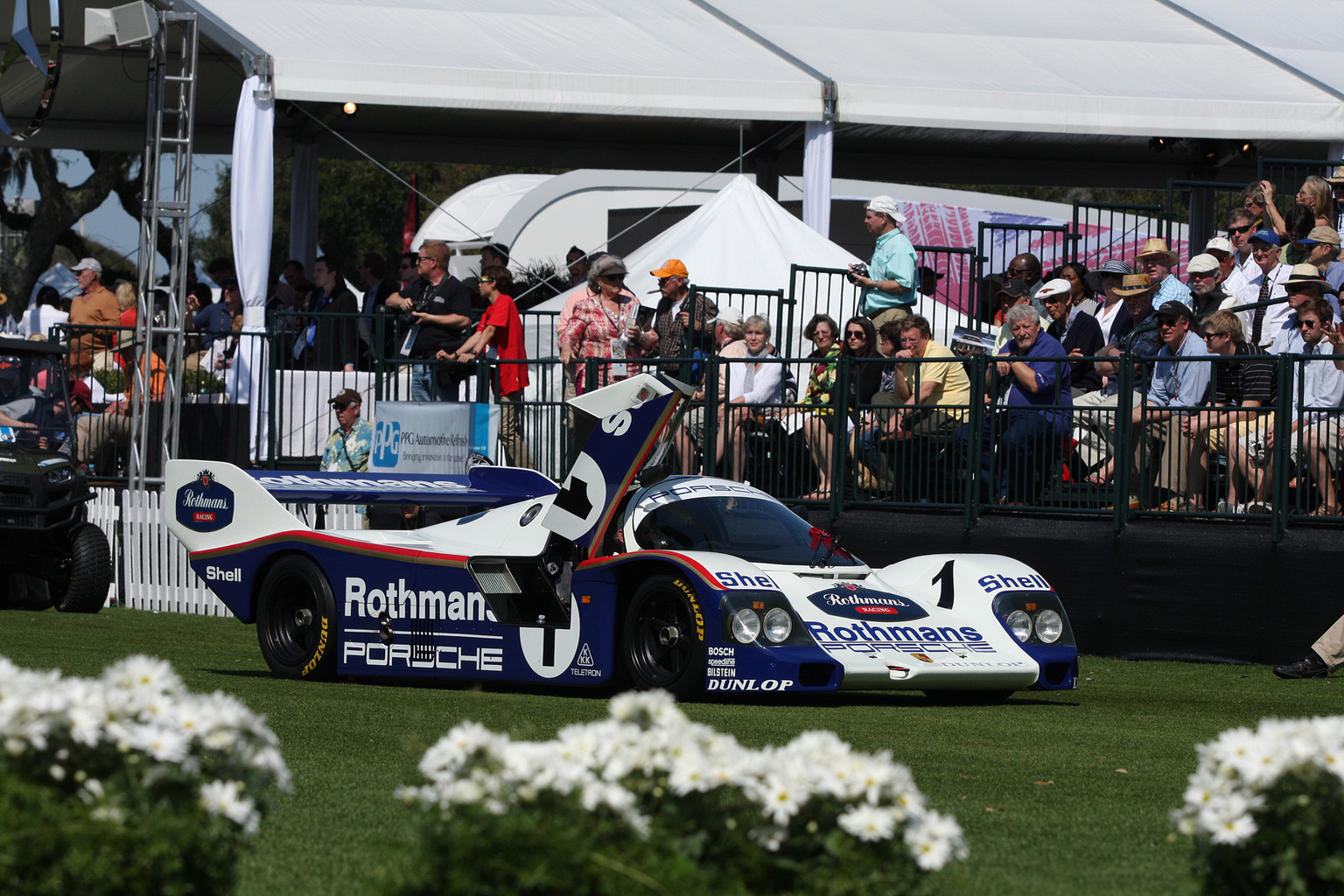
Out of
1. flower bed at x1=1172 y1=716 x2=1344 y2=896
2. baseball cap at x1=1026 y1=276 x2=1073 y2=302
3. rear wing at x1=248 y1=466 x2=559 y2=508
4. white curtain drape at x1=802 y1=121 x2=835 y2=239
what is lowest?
flower bed at x1=1172 y1=716 x2=1344 y2=896

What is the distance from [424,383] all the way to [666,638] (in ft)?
24.4

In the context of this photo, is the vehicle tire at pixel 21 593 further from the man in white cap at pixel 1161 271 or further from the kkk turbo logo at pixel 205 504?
the man in white cap at pixel 1161 271

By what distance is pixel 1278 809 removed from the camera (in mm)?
3475

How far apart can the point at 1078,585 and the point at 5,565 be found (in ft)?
28.1

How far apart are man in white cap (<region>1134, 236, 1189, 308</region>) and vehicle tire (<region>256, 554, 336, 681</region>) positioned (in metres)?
7.39

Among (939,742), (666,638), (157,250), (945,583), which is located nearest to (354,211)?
(157,250)

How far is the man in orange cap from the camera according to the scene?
15930 millimetres

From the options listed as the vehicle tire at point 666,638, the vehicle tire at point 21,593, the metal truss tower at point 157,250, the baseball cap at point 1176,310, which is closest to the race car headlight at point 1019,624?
the vehicle tire at point 666,638

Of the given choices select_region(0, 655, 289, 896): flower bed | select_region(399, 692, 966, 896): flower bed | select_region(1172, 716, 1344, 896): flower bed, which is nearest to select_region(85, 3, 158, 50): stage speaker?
select_region(0, 655, 289, 896): flower bed

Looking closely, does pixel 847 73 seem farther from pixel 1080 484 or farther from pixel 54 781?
pixel 54 781

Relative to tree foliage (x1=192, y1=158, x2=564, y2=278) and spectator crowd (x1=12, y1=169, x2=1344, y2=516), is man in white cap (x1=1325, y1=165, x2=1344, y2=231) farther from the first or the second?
tree foliage (x1=192, y1=158, x2=564, y2=278)

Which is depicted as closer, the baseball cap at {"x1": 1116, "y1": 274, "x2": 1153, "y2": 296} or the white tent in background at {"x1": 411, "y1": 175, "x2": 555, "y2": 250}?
the baseball cap at {"x1": 1116, "y1": 274, "x2": 1153, "y2": 296}

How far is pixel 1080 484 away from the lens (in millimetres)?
12734

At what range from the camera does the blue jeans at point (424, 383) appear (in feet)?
53.5
